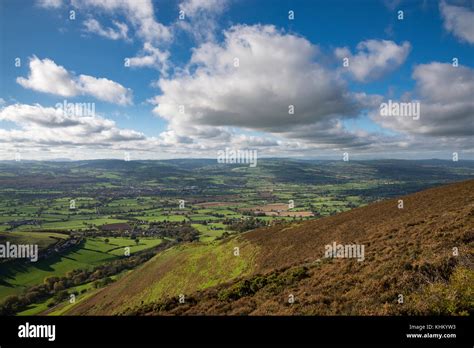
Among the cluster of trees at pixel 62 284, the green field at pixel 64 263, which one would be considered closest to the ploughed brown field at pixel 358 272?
the cluster of trees at pixel 62 284

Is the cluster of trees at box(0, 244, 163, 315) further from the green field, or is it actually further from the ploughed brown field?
the ploughed brown field

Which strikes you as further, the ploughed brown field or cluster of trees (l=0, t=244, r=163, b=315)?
cluster of trees (l=0, t=244, r=163, b=315)

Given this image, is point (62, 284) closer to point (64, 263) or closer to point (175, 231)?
point (64, 263)

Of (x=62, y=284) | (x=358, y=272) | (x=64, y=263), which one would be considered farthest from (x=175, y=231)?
(x=358, y=272)

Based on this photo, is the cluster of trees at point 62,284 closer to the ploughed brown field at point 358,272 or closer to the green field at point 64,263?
the green field at point 64,263

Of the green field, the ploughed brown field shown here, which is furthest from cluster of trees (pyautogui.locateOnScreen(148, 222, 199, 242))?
the ploughed brown field
